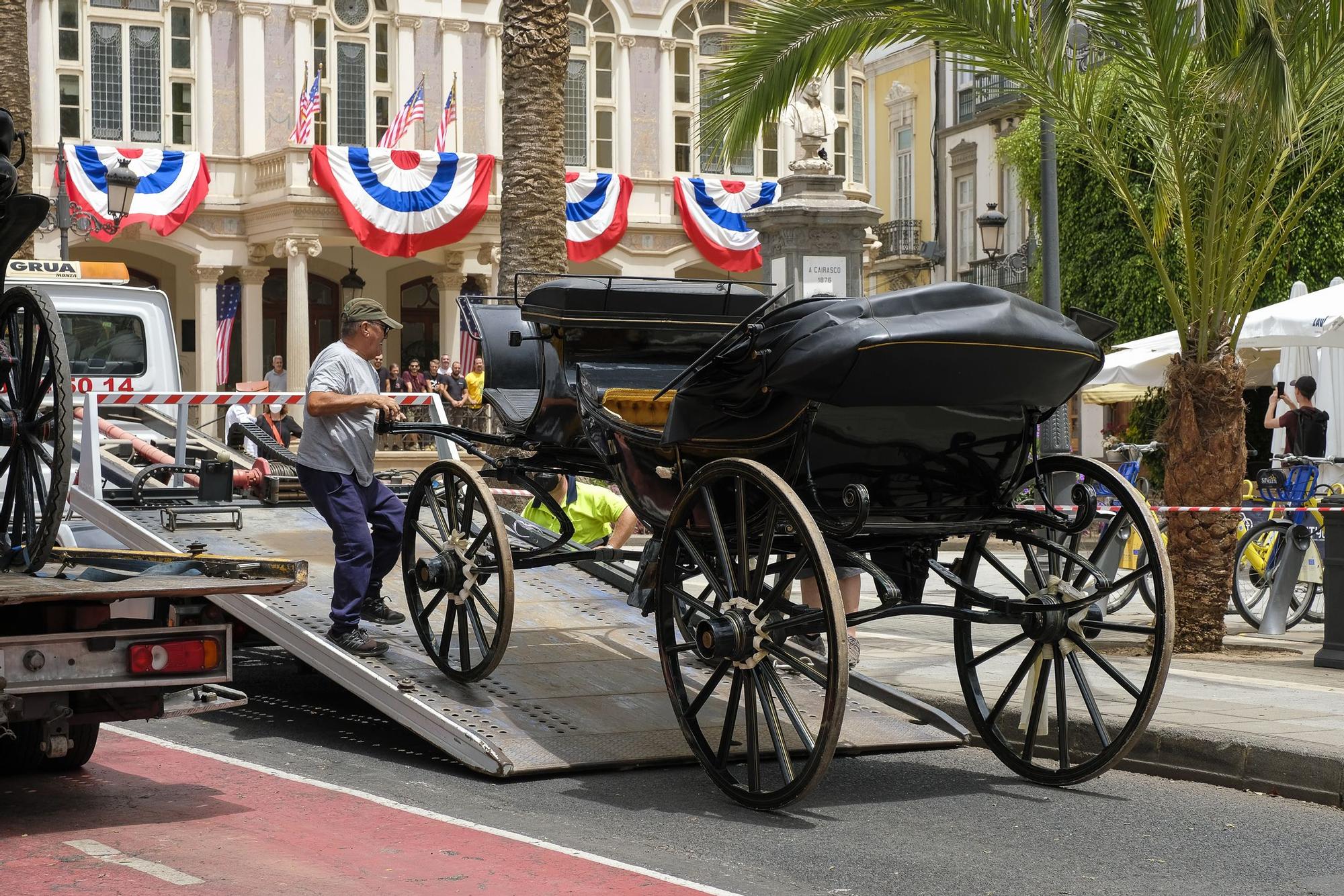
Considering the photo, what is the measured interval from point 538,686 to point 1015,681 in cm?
208

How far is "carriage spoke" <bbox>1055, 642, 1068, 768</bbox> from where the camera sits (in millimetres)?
6902

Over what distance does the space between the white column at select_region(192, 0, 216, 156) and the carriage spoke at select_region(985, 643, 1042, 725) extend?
97.8ft

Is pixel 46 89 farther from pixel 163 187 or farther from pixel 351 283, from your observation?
pixel 351 283

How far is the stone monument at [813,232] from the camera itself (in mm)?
24156

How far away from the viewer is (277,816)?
6281mm

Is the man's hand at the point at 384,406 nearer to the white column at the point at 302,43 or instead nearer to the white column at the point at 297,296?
the white column at the point at 297,296

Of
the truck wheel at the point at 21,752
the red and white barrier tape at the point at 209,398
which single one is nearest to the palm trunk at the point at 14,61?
the red and white barrier tape at the point at 209,398

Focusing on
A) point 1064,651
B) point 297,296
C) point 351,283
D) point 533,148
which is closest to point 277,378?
point 297,296

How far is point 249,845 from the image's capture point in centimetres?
583

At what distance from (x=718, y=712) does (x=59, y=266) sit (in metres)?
8.31

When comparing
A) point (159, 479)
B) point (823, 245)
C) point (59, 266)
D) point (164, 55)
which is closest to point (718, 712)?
point (159, 479)

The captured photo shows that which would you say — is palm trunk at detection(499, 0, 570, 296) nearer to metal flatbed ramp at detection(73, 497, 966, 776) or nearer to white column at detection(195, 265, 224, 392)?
metal flatbed ramp at detection(73, 497, 966, 776)

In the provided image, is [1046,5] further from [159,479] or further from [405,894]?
[405,894]

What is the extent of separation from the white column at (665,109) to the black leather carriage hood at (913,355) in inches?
1282
